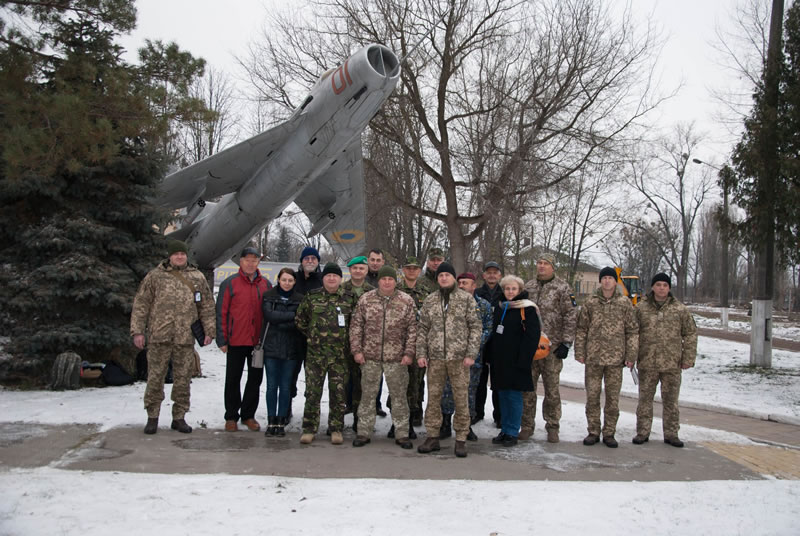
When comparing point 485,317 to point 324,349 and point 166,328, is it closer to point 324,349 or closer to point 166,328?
point 324,349

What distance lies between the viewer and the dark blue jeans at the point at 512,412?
16.9ft

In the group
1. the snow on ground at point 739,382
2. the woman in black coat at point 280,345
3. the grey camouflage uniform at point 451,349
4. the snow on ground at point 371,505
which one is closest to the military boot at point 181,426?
the woman in black coat at point 280,345

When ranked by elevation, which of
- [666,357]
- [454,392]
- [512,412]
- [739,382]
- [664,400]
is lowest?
[739,382]

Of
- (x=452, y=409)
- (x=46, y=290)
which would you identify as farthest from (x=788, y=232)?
(x=46, y=290)

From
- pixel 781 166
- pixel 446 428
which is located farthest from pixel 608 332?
pixel 781 166

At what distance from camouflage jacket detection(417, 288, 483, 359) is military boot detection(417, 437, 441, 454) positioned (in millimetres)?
732

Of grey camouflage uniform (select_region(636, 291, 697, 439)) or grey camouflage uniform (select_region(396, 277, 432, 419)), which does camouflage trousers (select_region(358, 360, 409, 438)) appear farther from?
grey camouflage uniform (select_region(636, 291, 697, 439))

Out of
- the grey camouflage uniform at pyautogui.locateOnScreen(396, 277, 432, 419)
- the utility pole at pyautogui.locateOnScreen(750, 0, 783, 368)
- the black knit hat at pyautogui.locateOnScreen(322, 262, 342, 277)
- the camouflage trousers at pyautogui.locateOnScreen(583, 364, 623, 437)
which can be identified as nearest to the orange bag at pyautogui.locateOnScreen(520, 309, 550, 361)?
the camouflage trousers at pyautogui.locateOnScreen(583, 364, 623, 437)

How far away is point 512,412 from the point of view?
203 inches

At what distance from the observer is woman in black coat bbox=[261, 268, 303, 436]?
17.0ft

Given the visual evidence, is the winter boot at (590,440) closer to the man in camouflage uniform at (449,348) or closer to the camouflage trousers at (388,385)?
the man in camouflage uniform at (449,348)

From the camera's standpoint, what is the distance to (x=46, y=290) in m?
6.90

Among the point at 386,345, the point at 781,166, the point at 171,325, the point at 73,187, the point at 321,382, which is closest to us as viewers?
the point at 386,345

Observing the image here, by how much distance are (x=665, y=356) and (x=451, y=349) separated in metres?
2.30
